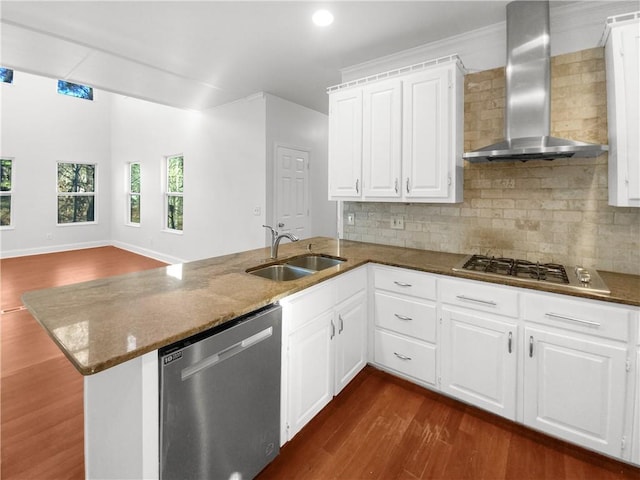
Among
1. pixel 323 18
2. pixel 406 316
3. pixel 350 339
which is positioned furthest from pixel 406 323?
pixel 323 18

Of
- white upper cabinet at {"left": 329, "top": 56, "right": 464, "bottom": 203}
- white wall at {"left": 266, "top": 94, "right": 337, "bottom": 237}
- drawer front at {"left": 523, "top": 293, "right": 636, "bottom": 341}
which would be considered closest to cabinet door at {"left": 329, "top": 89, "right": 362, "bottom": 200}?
white upper cabinet at {"left": 329, "top": 56, "right": 464, "bottom": 203}

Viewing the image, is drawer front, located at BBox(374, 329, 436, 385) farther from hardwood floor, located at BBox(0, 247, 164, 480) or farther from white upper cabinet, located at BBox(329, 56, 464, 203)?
hardwood floor, located at BBox(0, 247, 164, 480)

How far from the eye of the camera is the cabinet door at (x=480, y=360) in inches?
75.9

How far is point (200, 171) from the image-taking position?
17.9 ft

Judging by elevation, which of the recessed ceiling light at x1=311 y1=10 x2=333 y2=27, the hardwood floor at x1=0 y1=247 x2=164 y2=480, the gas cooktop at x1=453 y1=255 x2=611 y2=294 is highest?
the recessed ceiling light at x1=311 y1=10 x2=333 y2=27

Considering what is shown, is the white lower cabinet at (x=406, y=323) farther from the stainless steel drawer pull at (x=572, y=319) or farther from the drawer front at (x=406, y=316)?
the stainless steel drawer pull at (x=572, y=319)

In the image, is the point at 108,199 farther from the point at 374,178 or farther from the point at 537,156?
the point at 537,156

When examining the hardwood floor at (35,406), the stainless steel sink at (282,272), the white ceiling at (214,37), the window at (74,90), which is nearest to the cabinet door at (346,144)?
the white ceiling at (214,37)

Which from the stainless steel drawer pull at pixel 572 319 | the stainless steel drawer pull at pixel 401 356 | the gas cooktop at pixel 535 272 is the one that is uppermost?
the gas cooktop at pixel 535 272

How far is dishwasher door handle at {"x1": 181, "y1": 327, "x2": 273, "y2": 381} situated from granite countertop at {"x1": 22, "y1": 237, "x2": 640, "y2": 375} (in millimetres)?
128

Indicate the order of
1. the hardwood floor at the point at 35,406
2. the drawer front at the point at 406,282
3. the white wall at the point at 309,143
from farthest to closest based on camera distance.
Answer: the white wall at the point at 309,143
the drawer front at the point at 406,282
the hardwood floor at the point at 35,406

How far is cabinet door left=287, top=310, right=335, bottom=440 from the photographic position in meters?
1.74

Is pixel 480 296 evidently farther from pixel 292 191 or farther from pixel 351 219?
pixel 292 191

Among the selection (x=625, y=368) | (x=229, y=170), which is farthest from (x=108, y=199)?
(x=625, y=368)
